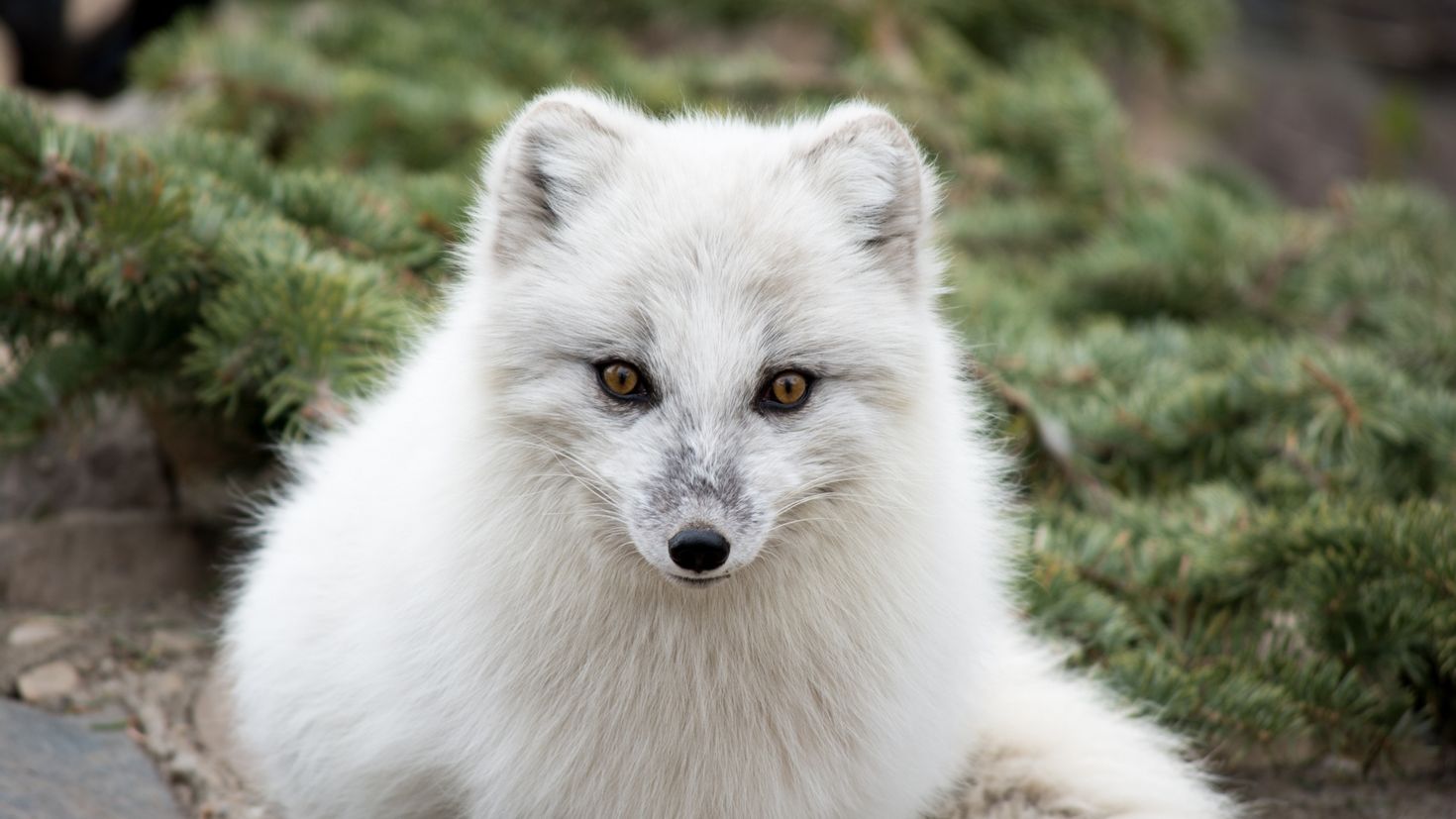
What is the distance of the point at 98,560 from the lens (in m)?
3.39

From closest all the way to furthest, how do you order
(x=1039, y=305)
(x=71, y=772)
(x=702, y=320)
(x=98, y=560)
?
(x=702, y=320) < (x=71, y=772) < (x=98, y=560) < (x=1039, y=305)

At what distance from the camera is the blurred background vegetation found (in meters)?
2.84

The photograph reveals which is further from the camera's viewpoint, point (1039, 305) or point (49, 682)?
point (1039, 305)

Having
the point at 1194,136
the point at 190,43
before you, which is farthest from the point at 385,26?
the point at 1194,136

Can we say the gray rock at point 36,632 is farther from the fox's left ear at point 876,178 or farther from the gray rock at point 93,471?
the fox's left ear at point 876,178

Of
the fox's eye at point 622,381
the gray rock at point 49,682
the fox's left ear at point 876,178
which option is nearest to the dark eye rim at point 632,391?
the fox's eye at point 622,381

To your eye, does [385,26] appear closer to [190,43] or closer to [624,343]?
[190,43]

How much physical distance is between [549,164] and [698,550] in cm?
73

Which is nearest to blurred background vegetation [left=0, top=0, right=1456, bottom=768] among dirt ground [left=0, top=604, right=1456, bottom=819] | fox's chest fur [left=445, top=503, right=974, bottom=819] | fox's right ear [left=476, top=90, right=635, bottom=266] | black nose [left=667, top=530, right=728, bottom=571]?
dirt ground [left=0, top=604, right=1456, bottom=819]

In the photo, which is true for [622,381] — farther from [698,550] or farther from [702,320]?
[698,550]

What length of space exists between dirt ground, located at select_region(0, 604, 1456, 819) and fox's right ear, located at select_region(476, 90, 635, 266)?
134 centimetres

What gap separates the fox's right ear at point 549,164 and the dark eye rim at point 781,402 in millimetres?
445

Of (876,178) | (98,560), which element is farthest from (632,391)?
(98,560)

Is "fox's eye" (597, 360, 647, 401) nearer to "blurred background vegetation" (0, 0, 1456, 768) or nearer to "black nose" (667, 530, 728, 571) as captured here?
"black nose" (667, 530, 728, 571)
